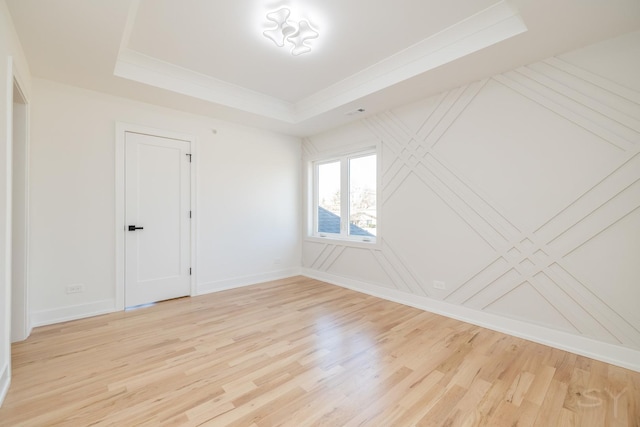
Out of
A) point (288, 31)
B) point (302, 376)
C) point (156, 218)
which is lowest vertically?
point (302, 376)

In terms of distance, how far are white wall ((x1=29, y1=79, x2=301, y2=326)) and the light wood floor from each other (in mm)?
514

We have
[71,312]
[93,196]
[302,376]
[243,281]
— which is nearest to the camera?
[302,376]

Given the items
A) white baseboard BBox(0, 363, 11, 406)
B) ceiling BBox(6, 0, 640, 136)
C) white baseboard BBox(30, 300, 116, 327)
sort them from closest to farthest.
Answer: white baseboard BBox(0, 363, 11, 406)
ceiling BBox(6, 0, 640, 136)
white baseboard BBox(30, 300, 116, 327)

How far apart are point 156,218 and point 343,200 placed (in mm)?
2808

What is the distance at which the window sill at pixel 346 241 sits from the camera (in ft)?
13.7

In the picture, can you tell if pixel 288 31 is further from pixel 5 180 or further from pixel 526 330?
pixel 526 330

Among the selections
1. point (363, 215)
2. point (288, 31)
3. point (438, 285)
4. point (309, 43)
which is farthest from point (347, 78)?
point (438, 285)

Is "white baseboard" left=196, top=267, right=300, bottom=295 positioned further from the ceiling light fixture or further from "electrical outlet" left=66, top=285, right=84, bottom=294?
the ceiling light fixture

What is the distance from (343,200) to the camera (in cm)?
477

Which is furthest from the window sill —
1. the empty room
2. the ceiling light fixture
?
the ceiling light fixture

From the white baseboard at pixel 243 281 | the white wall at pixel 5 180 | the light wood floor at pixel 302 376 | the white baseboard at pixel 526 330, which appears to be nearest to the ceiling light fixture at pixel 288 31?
the white wall at pixel 5 180

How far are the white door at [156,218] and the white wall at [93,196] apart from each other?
17cm

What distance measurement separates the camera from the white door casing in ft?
11.6

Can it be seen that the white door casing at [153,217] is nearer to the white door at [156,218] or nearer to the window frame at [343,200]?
the white door at [156,218]
